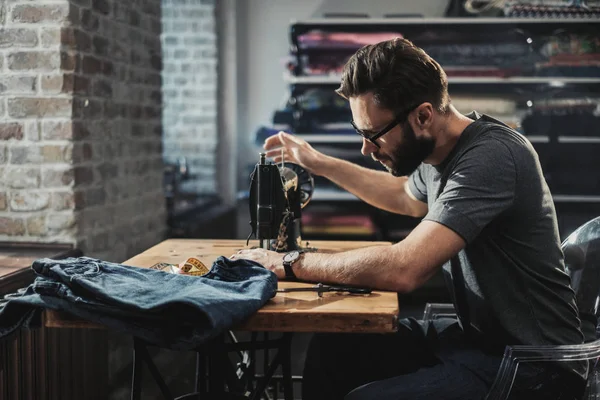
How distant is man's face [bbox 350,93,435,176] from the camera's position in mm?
1857

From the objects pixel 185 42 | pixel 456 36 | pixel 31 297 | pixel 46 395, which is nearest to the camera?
pixel 31 297

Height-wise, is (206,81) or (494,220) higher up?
(206,81)

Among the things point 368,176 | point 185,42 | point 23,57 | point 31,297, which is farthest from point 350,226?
point 31,297

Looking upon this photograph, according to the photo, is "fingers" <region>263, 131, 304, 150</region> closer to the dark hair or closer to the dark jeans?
the dark hair

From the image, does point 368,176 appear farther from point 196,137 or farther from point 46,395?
point 196,137

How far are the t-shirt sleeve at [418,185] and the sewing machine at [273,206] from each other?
1.42ft

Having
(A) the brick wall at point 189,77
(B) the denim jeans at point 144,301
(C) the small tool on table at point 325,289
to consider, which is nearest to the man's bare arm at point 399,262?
(C) the small tool on table at point 325,289

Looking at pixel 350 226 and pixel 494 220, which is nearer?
pixel 494 220

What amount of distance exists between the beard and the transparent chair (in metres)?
0.55

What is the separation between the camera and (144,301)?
145 cm

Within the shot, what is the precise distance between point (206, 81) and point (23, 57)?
2544 mm

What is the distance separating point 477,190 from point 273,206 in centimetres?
61

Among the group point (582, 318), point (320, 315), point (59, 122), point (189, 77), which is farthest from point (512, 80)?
point (320, 315)

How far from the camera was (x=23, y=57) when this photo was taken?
2637 mm
